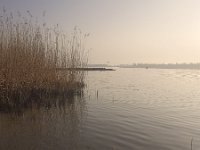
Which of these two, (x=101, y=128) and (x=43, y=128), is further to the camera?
(x=101, y=128)

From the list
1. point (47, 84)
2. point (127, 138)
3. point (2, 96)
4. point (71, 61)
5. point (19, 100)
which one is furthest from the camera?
point (71, 61)

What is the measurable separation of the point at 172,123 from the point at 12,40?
21.4 feet

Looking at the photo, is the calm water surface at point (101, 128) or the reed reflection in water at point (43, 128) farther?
the calm water surface at point (101, 128)

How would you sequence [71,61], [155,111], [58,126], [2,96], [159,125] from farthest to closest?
[71,61], [155,111], [2,96], [159,125], [58,126]

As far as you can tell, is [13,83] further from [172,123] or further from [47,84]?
[172,123]

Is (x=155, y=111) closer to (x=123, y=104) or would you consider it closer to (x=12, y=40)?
(x=123, y=104)

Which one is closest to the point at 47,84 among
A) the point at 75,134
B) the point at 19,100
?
the point at 19,100

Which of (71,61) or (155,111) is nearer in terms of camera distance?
(155,111)

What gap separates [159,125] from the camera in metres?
9.19

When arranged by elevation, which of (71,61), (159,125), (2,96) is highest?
(71,61)

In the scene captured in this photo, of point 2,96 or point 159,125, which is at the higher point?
point 2,96

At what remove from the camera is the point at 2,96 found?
1000cm

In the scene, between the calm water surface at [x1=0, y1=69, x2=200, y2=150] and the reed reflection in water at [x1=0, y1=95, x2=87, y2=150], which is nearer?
the reed reflection in water at [x1=0, y1=95, x2=87, y2=150]

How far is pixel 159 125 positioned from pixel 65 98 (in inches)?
228
